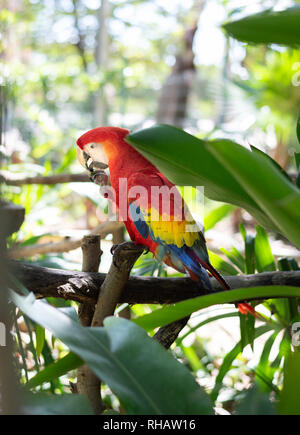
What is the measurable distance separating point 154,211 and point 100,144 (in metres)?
0.15

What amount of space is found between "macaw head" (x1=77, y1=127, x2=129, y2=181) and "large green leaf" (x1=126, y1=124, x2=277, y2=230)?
0.27m

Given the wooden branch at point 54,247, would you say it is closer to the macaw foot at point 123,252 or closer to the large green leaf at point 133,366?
the macaw foot at point 123,252

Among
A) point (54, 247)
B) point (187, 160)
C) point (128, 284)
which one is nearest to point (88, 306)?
point (128, 284)

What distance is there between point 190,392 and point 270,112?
1.96 meters

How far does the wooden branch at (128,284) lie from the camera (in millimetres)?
497

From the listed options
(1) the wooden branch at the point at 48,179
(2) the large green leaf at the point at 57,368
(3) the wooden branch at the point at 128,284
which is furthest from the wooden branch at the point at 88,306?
(1) the wooden branch at the point at 48,179

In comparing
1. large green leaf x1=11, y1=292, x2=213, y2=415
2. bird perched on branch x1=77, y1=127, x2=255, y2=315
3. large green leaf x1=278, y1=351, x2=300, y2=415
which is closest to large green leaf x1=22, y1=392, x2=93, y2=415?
large green leaf x1=11, y1=292, x2=213, y2=415

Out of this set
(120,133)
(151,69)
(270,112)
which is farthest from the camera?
(151,69)

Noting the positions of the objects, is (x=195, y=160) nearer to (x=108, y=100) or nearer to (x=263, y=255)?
(x=263, y=255)

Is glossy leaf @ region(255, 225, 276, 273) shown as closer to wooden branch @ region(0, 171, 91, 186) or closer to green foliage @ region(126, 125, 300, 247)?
green foliage @ region(126, 125, 300, 247)

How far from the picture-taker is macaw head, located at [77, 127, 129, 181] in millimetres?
638
